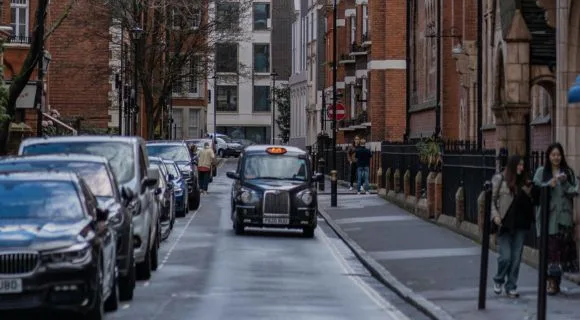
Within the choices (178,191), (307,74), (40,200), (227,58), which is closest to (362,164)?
(178,191)

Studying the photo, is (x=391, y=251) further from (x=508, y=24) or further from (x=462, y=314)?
(x=462, y=314)

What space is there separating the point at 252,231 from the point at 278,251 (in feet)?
18.7

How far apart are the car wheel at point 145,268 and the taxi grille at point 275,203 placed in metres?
9.36

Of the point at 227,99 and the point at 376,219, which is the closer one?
the point at 376,219

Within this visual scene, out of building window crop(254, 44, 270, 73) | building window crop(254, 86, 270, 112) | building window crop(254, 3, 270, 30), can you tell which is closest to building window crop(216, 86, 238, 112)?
building window crop(254, 86, 270, 112)

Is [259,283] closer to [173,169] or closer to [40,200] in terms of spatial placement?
[40,200]

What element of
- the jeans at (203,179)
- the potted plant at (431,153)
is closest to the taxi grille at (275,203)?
the potted plant at (431,153)

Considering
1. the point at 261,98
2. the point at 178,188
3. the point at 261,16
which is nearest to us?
the point at 178,188

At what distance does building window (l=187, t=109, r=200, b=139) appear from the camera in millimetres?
113375

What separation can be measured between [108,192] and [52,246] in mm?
3884

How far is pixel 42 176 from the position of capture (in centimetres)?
1520

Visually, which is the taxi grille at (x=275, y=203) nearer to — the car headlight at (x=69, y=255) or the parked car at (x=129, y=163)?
the parked car at (x=129, y=163)

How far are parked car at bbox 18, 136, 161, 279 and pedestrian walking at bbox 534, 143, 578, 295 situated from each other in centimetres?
546

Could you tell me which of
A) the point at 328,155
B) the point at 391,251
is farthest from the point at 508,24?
the point at 328,155
